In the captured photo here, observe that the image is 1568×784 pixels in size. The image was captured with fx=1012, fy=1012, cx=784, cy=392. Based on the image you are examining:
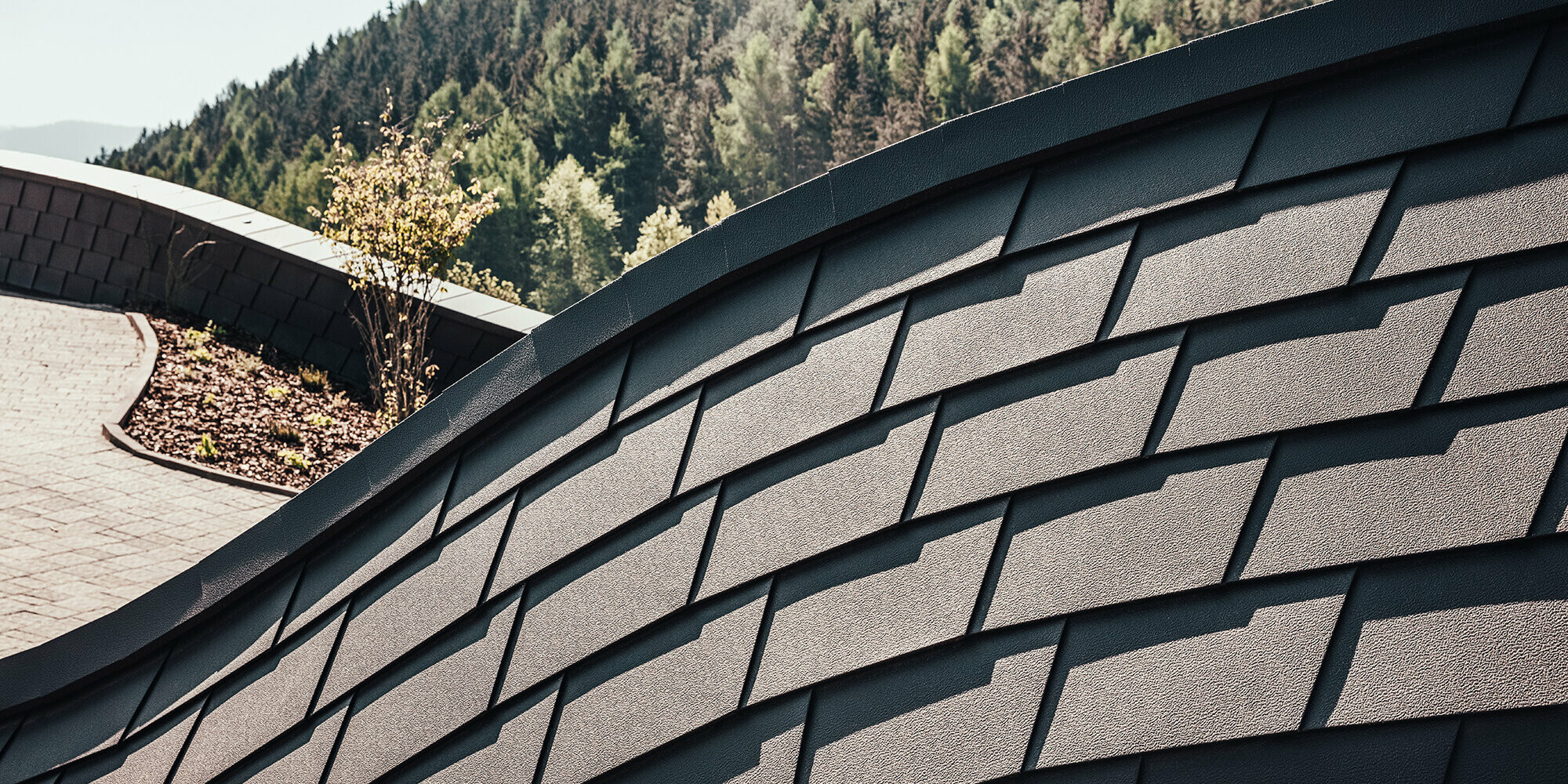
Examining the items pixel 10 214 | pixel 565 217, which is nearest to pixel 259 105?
pixel 565 217

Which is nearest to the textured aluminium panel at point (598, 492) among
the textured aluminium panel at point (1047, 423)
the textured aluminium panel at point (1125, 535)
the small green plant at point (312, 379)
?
A: the textured aluminium panel at point (1047, 423)

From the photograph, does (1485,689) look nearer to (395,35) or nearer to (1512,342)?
(1512,342)

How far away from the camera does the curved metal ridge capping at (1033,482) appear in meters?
2.14

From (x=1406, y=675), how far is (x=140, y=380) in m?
10.4

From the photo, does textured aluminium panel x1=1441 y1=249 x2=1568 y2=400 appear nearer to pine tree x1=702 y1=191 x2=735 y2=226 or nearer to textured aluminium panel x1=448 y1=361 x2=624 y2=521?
textured aluminium panel x1=448 y1=361 x2=624 y2=521

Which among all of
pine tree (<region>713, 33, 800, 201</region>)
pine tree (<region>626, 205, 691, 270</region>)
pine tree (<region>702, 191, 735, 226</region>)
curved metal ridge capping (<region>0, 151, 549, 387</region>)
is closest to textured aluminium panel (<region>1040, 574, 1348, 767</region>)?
curved metal ridge capping (<region>0, 151, 549, 387</region>)

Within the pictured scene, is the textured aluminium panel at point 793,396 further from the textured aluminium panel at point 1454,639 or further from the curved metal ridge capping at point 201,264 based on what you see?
the curved metal ridge capping at point 201,264

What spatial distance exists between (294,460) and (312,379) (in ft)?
5.03

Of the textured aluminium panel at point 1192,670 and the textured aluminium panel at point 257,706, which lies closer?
the textured aluminium panel at point 1192,670

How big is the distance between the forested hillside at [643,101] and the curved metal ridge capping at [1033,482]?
56037 millimetres

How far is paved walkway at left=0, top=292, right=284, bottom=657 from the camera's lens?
21.3 ft

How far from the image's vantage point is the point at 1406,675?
2072 mm

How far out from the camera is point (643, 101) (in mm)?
82375

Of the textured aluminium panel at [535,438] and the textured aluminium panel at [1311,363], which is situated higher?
the textured aluminium panel at [1311,363]
